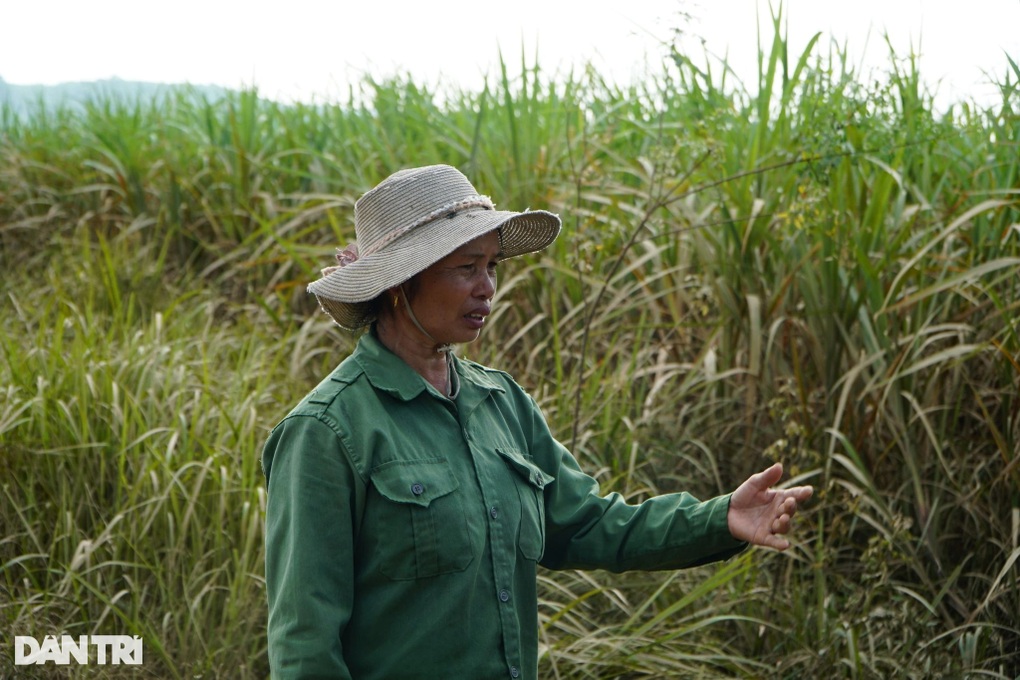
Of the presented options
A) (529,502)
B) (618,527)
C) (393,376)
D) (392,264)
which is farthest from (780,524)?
(392,264)

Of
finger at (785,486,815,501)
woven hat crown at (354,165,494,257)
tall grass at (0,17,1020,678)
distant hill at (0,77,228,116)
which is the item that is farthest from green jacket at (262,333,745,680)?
distant hill at (0,77,228,116)

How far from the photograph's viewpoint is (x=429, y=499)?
2174 mm

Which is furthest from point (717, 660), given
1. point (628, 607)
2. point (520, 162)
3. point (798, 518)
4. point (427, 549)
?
point (520, 162)

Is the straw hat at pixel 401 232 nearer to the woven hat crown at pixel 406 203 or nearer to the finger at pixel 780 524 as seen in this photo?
the woven hat crown at pixel 406 203

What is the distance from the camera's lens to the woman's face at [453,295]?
2357 mm

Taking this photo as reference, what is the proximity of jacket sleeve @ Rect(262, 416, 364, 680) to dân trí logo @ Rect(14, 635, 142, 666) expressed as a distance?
6.04 feet

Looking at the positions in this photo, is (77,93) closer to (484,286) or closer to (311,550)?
(484,286)

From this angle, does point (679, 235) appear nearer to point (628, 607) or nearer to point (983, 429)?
point (983, 429)

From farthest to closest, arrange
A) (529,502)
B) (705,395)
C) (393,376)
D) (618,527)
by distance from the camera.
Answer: (705,395) < (618,527) < (529,502) < (393,376)

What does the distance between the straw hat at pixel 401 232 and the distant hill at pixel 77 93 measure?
684cm

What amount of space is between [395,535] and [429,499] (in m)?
0.09

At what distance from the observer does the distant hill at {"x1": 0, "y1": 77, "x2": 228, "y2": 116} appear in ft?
30.0

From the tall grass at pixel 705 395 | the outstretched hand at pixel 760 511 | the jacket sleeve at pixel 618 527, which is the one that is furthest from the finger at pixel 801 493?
the tall grass at pixel 705 395

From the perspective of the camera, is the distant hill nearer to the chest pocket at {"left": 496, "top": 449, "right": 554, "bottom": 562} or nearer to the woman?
the woman
